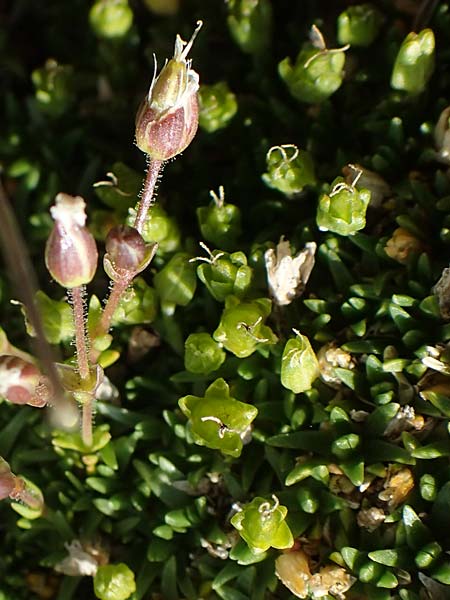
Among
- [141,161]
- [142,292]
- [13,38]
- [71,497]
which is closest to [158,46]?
[141,161]

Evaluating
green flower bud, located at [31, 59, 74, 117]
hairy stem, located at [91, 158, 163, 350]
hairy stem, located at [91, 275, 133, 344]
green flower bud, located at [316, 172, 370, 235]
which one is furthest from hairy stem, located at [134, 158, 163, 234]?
green flower bud, located at [31, 59, 74, 117]

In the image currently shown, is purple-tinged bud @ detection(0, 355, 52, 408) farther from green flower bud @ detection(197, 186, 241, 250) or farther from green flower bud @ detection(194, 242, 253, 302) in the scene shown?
green flower bud @ detection(197, 186, 241, 250)

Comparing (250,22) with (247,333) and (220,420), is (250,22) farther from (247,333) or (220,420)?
(220,420)

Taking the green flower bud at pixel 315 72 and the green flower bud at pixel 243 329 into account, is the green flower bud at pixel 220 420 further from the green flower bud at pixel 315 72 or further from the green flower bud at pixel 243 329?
the green flower bud at pixel 315 72

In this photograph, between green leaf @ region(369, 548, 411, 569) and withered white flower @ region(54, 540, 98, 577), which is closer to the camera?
green leaf @ region(369, 548, 411, 569)

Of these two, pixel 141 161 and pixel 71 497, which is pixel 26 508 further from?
pixel 141 161

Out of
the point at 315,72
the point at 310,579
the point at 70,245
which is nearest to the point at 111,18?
the point at 315,72
